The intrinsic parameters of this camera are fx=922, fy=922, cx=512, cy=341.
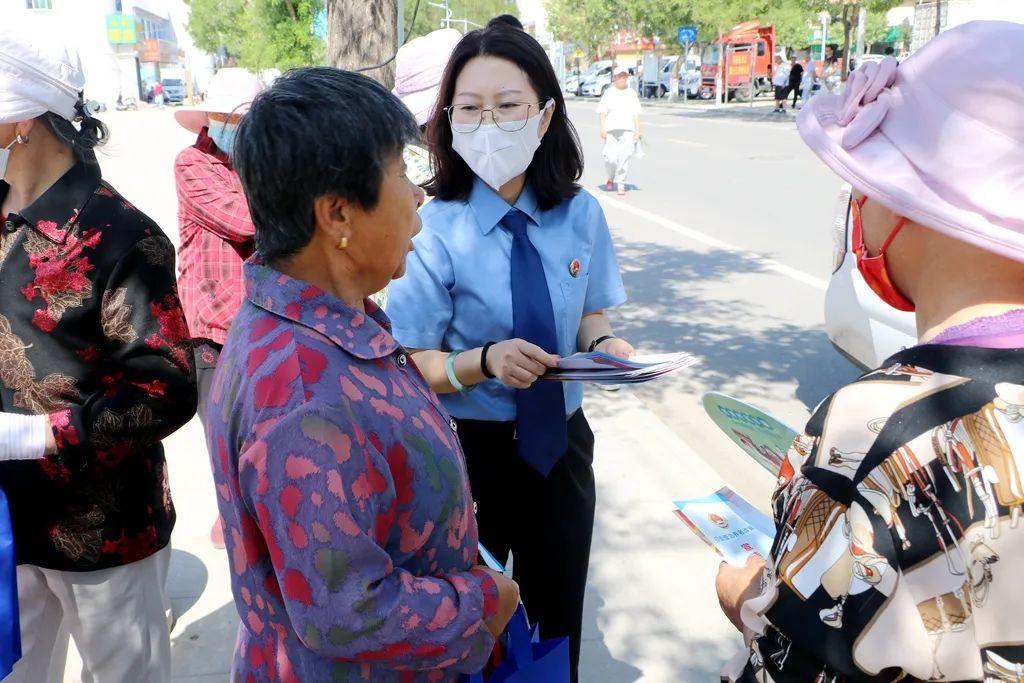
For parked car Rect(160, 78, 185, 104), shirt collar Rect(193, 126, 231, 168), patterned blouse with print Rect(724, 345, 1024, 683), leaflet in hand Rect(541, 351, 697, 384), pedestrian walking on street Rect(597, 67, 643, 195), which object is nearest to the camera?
patterned blouse with print Rect(724, 345, 1024, 683)

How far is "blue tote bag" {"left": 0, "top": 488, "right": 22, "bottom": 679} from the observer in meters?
1.93

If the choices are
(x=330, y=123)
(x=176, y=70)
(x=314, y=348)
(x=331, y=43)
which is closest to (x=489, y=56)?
(x=330, y=123)

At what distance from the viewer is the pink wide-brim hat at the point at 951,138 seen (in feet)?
3.67

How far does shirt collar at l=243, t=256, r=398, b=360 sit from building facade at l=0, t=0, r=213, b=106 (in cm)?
5461

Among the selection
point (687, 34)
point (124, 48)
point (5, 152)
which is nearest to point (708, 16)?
point (687, 34)

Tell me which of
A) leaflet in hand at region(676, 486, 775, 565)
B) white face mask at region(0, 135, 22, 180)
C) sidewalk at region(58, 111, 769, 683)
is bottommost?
sidewalk at region(58, 111, 769, 683)

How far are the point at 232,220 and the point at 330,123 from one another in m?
2.08

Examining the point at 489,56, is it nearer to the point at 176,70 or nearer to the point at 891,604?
the point at 891,604

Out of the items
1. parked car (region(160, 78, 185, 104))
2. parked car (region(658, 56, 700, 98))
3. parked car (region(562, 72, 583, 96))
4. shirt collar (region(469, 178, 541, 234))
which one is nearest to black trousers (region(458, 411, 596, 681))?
shirt collar (region(469, 178, 541, 234))

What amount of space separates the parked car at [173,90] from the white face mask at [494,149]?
247 ft

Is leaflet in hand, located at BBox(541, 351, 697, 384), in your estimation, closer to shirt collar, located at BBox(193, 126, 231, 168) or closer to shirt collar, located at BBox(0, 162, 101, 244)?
shirt collar, located at BBox(0, 162, 101, 244)

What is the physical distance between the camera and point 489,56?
224cm

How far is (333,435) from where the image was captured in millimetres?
1225

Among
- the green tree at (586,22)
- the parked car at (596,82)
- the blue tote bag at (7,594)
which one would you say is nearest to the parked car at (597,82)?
the parked car at (596,82)
